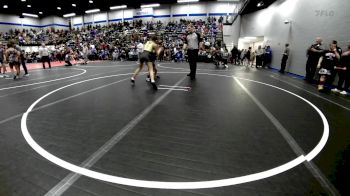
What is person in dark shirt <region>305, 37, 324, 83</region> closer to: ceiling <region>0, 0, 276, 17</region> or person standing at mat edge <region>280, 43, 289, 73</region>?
person standing at mat edge <region>280, 43, 289, 73</region>

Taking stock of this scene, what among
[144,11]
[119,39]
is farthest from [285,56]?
[144,11]

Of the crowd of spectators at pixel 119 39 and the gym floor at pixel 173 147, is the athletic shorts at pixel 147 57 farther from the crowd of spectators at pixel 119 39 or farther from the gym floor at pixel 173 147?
the crowd of spectators at pixel 119 39

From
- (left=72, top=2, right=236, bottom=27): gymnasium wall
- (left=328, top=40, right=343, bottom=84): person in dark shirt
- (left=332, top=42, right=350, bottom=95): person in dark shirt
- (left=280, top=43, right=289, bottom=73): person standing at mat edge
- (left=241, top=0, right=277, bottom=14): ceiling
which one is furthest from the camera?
(left=72, top=2, right=236, bottom=27): gymnasium wall

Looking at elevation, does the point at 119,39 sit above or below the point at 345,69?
above

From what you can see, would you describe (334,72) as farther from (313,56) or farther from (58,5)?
(58,5)

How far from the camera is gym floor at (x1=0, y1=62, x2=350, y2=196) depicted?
77.2 inches

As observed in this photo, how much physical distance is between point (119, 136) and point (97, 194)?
1.21m

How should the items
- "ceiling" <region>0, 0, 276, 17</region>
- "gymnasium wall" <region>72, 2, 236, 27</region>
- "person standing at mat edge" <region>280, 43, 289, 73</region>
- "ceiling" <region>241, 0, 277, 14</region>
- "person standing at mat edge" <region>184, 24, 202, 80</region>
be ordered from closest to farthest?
"person standing at mat edge" <region>184, 24, 202, 80</region>
"person standing at mat edge" <region>280, 43, 289, 73</region>
"ceiling" <region>241, 0, 277, 14</region>
"ceiling" <region>0, 0, 276, 17</region>
"gymnasium wall" <region>72, 2, 236, 27</region>

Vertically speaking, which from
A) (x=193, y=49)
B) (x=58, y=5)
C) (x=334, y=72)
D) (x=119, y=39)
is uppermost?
(x=58, y=5)

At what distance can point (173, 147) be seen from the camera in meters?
2.72

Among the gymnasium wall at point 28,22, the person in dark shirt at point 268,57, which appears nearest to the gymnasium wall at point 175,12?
the gymnasium wall at point 28,22

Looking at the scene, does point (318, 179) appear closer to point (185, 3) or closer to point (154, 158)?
point (154, 158)

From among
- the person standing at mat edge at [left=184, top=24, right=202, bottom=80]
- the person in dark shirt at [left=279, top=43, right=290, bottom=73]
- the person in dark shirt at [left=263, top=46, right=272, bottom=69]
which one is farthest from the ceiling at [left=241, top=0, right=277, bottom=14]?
the person standing at mat edge at [left=184, top=24, right=202, bottom=80]

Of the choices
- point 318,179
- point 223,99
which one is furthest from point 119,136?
point 223,99
